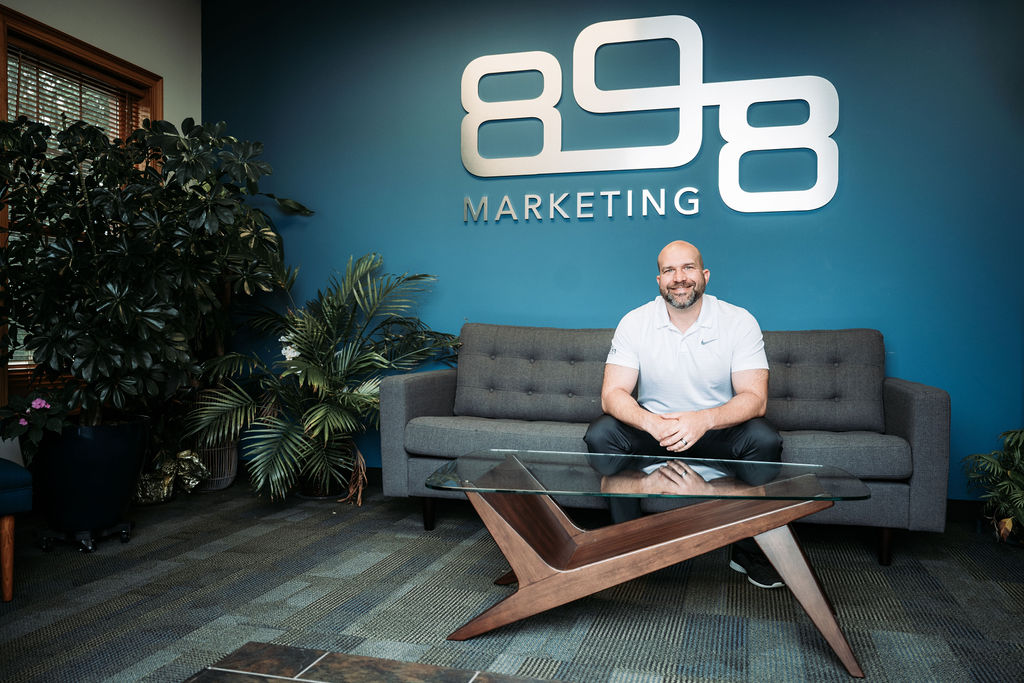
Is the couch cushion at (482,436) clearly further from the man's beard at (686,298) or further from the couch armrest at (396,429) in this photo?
the man's beard at (686,298)

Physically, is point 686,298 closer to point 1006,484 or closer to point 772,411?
point 772,411

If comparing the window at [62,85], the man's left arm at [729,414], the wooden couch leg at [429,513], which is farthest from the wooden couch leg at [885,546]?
the window at [62,85]

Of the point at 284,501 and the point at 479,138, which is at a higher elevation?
the point at 479,138

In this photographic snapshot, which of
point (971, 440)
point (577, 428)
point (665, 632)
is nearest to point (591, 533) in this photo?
point (665, 632)

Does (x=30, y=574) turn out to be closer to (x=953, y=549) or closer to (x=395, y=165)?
(x=395, y=165)

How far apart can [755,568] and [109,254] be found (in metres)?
2.55

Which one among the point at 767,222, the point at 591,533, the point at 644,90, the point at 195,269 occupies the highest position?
the point at 644,90

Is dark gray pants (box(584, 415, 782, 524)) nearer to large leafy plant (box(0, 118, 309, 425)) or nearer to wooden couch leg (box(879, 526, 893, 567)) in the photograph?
wooden couch leg (box(879, 526, 893, 567))

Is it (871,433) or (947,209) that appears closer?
(871,433)

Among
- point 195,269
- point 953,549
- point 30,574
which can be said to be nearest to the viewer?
point 30,574

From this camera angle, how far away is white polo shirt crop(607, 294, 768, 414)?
2539 millimetres

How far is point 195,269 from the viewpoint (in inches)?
113

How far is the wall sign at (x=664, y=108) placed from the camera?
3334mm

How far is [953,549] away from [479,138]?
2897mm
